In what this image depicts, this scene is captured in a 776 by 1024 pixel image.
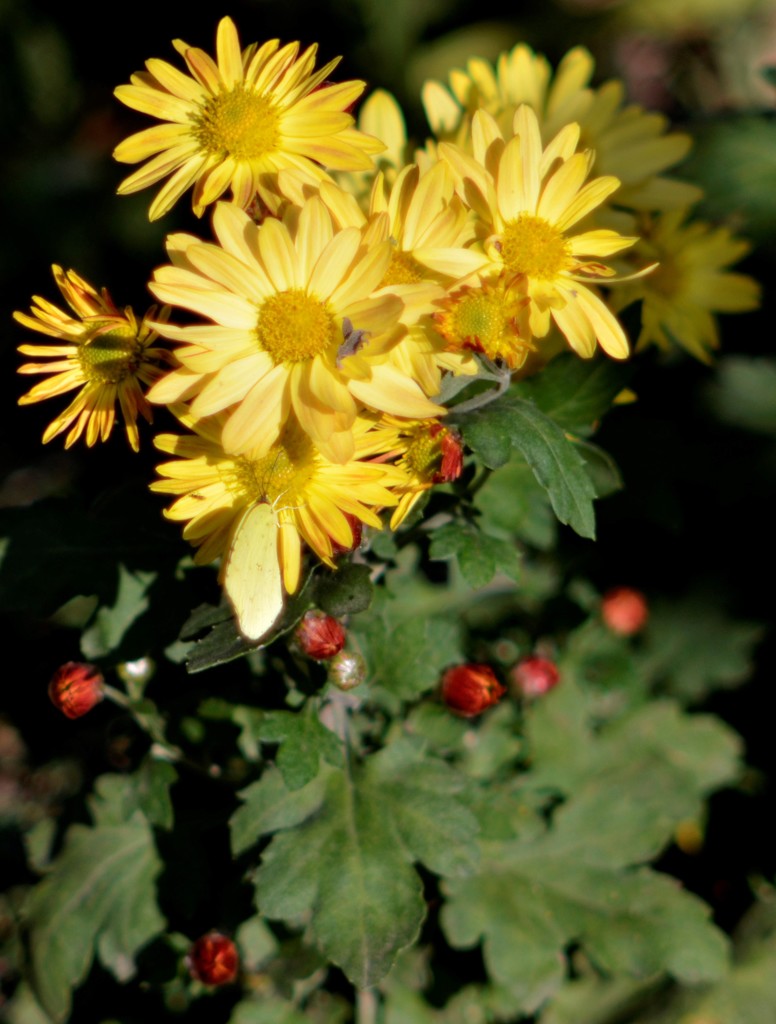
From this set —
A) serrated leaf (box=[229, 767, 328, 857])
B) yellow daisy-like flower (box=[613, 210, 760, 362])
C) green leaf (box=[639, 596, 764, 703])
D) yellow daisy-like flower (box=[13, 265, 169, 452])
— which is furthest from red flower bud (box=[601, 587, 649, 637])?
yellow daisy-like flower (box=[13, 265, 169, 452])

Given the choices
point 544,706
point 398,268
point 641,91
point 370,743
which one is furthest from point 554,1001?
point 641,91

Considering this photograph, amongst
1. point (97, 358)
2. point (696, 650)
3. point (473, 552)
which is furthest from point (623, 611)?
point (97, 358)

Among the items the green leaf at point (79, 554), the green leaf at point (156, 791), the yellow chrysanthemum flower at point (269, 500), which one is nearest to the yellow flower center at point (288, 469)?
the yellow chrysanthemum flower at point (269, 500)

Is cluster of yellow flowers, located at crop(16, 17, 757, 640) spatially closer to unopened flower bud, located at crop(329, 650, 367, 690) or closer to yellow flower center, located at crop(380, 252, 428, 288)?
yellow flower center, located at crop(380, 252, 428, 288)

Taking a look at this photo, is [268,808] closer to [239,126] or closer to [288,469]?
[288,469]

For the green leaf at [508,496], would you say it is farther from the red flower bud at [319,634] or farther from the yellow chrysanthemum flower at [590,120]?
the yellow chrysanthemum flower at [590,120]

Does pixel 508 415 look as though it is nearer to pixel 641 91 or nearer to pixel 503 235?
pixel 503 235
